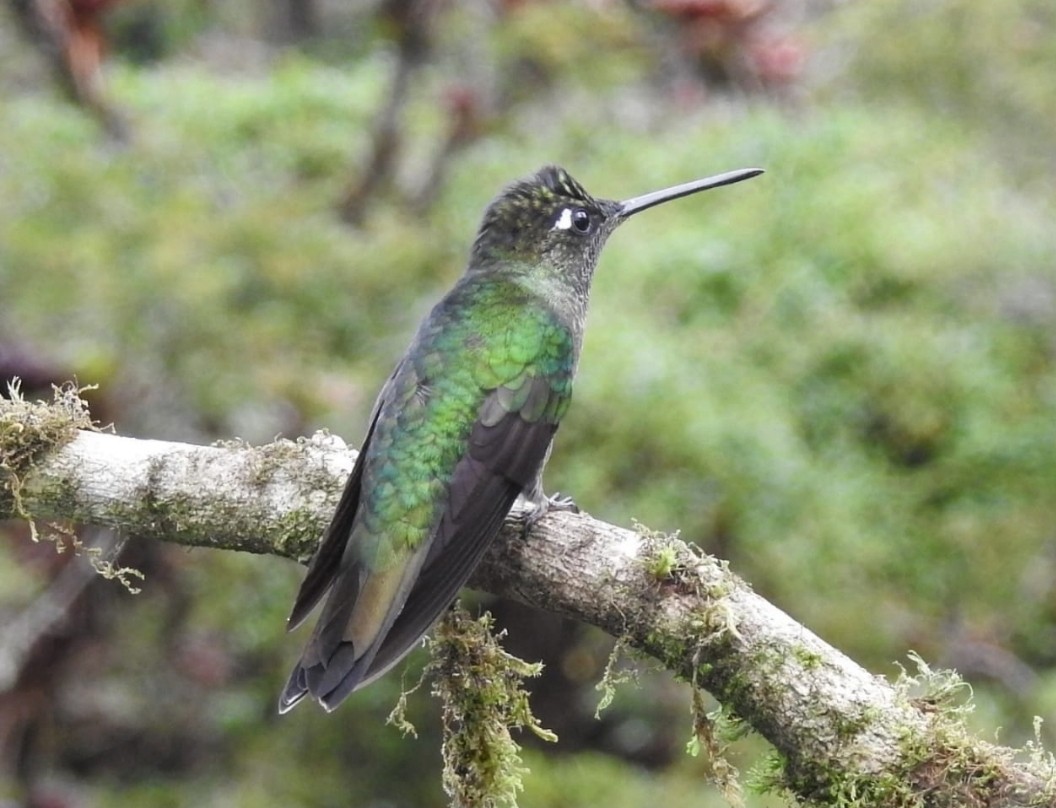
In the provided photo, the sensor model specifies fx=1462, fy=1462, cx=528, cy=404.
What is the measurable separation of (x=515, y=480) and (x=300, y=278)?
3.45 metres

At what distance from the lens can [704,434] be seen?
5.78m

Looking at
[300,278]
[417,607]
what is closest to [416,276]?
[300,278]

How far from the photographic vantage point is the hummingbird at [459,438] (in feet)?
10.3

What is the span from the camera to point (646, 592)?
2.96 meters

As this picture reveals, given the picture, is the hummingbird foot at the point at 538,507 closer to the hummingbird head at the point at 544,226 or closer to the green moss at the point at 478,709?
the green moss at the point at 478,709

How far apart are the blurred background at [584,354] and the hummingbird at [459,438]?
1.43 meters

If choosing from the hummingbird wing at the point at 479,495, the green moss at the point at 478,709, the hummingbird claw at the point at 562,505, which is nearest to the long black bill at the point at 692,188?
the hummingbird wing at the point at 479,495

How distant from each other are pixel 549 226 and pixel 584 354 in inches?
70.2

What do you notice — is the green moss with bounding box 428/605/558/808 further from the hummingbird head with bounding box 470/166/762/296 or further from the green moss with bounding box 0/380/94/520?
the hummingbird head with bounding box 470/166/762/296

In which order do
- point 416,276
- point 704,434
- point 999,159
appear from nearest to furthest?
point 704,434
point 416,276
point 999,159

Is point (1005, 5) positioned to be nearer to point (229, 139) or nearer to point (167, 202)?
point (229, 139)

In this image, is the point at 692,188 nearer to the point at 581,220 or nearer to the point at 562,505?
the point at 581,220

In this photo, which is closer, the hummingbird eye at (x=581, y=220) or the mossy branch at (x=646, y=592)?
the mossy branch at (x=646, y=592)

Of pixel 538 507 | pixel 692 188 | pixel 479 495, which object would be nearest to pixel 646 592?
pixel 538 507
